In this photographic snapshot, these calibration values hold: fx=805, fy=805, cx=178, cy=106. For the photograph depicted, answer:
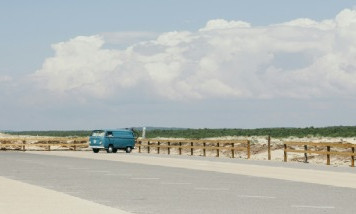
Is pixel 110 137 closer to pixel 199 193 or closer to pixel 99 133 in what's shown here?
pixel 99 133

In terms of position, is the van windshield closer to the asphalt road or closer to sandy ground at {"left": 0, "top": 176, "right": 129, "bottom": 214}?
the asphalt road

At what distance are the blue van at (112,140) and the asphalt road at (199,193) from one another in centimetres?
3238

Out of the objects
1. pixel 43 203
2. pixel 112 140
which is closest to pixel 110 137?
pixel 112 140

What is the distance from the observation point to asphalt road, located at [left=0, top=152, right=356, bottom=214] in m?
15.5

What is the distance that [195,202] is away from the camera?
1661 cm

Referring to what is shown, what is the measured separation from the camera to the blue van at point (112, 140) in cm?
5972

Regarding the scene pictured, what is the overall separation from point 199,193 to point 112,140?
41.4 metres

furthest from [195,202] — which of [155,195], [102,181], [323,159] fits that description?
[323,159]

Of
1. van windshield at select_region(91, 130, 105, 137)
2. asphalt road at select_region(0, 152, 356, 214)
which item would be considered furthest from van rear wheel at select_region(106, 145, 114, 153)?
asphalt road at select_region(0, 152, 356, 214)

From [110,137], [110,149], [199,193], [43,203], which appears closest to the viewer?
[43,203]

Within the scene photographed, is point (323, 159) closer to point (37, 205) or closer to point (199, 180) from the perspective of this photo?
point (199, 180)

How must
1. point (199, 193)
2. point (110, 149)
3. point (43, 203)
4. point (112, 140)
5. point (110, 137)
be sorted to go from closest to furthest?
point (43, 203) < point (199, 193) < point (110, 137) < point (112, 140) < point (110, 149)

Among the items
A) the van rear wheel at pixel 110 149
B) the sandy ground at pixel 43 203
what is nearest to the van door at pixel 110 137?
the van rear wheel at pixel 110 149

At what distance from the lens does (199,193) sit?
19125mm
